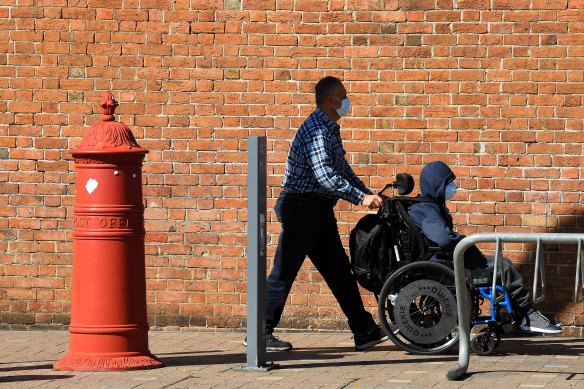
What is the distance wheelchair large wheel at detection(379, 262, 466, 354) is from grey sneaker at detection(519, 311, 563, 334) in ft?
1.53

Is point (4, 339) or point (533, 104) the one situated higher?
point (533, 104)

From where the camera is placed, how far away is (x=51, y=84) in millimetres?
10398

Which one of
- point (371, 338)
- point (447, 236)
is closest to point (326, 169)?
point (447, 236)

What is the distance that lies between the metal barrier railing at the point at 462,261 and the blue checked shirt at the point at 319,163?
3.85 feet

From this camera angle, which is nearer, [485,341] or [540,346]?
[485,341]

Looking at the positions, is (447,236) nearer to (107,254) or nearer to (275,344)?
(275,344)

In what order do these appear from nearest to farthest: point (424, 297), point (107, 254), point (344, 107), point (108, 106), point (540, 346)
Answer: point (107, 254), point (108, 106), point (424, 297), point (344, 107), point (540, 346)

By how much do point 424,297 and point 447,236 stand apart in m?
0.47

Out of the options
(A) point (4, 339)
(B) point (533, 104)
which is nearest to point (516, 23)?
(B) point (533, 104)

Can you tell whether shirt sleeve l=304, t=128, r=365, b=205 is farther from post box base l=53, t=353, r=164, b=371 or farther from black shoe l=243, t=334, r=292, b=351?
post box base l=53, t=353, r=164, b=371

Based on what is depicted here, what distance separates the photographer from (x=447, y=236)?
8.89 m

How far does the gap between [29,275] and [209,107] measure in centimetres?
193

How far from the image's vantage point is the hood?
9102mm

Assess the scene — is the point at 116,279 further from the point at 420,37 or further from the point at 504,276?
the point at 420,37
